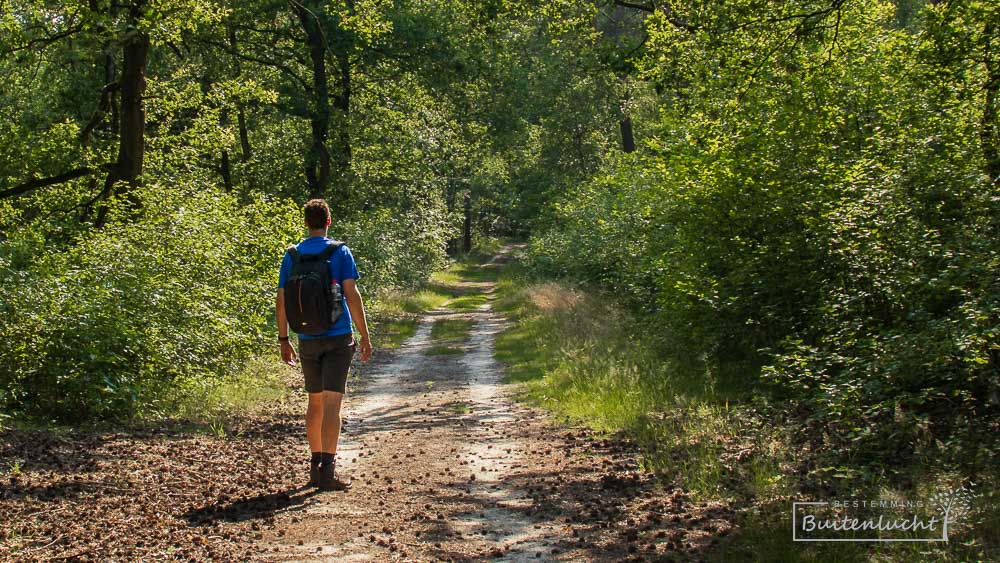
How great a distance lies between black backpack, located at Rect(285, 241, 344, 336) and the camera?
20.8 feet

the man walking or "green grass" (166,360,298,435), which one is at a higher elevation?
the man walking

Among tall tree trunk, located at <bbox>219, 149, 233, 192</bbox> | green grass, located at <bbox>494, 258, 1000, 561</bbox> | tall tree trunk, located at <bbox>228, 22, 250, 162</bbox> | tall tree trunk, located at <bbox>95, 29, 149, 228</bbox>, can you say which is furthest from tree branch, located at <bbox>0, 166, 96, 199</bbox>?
tall tree trunk, located at <bbox>219, 149, 233, 192</bbox>

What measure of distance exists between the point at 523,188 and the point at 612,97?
60.2ft

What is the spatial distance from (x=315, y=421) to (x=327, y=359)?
50cm

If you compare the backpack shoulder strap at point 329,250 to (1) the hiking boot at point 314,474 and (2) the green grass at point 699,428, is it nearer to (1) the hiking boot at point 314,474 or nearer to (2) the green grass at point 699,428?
(1) the hiking boot at point 314,474

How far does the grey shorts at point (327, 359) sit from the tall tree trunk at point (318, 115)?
737 inches

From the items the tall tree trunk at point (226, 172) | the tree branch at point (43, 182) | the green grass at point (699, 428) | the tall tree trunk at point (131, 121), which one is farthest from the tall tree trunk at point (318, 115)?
the tree branch at point (43, 182)

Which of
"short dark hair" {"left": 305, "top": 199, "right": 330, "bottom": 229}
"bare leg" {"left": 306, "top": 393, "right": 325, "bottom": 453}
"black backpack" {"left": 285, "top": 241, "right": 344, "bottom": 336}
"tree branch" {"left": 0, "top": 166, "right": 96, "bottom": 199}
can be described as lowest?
"bare leg" {"left": 306, "top": 393, "right": 325, "bottom": 453}

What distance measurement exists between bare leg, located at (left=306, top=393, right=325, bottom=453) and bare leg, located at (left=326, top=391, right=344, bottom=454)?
0.23 feet

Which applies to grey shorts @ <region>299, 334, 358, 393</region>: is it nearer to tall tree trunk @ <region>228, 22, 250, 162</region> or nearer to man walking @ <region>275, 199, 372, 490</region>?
man walking @ <region>275, 199, 372, 490</region>

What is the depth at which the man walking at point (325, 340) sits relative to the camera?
6.46 m

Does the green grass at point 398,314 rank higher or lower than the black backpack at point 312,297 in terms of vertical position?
lower

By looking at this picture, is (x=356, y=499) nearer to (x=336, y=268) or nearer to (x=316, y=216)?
(x=336, y=268)

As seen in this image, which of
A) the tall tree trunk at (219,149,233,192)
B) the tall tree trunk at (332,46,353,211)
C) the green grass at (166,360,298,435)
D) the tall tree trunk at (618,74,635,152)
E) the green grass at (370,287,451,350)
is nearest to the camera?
the green grass at (166,360,298,435)
